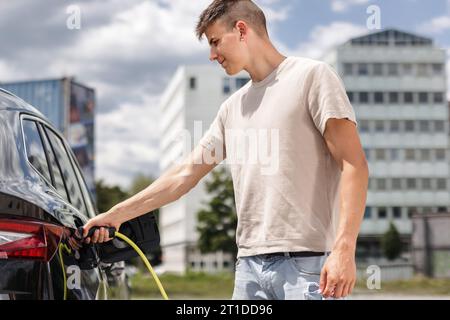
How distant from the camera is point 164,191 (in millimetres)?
3375

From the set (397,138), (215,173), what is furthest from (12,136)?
(397,138)

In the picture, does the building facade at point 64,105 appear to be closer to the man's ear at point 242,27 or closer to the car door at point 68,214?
the car door at point 68,214

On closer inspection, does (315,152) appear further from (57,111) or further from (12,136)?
(57,111)

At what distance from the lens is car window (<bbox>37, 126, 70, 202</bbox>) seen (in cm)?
362

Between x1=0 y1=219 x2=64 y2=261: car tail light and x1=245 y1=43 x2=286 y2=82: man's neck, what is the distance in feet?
2.81

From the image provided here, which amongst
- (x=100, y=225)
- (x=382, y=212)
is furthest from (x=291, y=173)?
(x=382, y=212)

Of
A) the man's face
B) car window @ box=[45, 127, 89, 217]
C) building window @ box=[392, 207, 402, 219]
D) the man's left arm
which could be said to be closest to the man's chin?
the man's face

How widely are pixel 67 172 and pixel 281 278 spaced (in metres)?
1.66

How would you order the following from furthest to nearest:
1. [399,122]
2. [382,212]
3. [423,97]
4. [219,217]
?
[423,97] < [399,122] < [382,212] < [219,217]

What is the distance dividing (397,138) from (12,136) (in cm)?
8059

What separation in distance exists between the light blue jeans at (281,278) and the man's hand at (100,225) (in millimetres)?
657

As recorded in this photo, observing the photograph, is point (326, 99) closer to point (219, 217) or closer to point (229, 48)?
point (229, 48)
